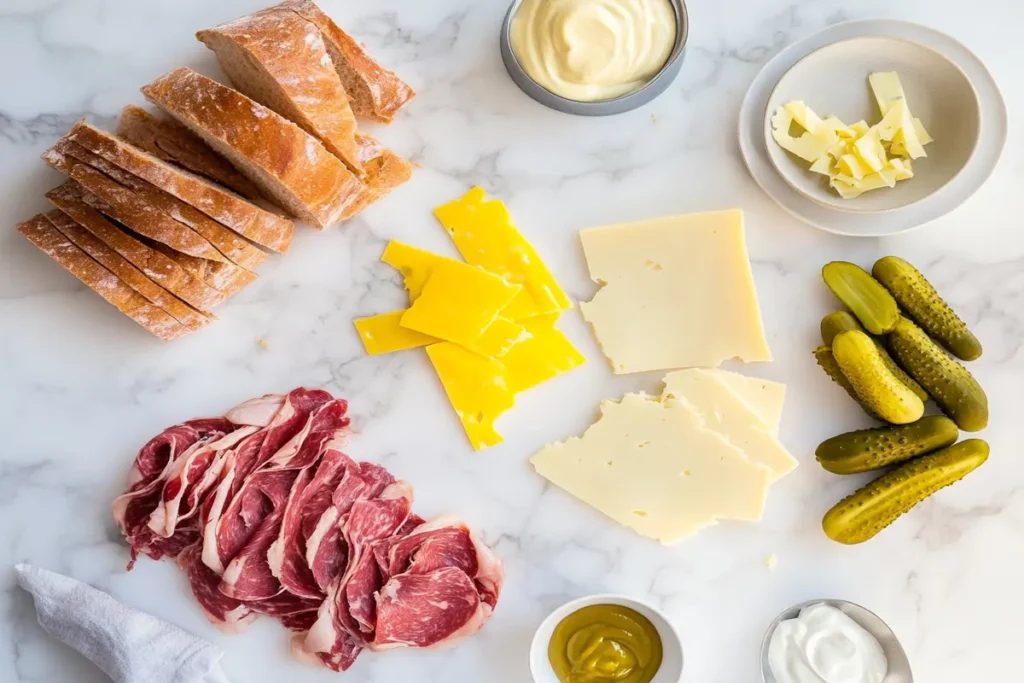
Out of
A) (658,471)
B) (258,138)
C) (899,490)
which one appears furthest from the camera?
(658,471)

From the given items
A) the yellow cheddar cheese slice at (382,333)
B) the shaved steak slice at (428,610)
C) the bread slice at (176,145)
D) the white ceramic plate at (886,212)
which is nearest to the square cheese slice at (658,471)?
the shaved steak slice at (428,610)

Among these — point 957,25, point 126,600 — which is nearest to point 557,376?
point 126,600

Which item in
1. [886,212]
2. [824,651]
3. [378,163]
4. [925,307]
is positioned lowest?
[824,651]

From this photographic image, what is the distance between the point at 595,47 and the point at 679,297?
63cm

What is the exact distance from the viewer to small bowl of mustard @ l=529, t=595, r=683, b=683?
6.40 feet

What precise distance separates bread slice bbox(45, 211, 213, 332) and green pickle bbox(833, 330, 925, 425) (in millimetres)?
1518

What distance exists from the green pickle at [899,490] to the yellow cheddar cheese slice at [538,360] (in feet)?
2.37

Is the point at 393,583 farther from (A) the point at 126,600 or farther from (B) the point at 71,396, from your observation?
(B) the point at 71,396

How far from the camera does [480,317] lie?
2.15 meters

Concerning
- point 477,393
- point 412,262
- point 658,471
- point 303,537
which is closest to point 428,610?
point 303,537

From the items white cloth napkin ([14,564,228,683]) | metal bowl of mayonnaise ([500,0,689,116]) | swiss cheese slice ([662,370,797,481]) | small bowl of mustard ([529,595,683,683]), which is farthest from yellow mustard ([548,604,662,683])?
metal bowl of mayonnaise ([500,0,689,116])

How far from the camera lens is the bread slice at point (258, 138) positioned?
1911mm

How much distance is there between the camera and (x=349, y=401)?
86.9 inches

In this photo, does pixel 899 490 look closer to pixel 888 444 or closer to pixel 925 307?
pixel 888 444
